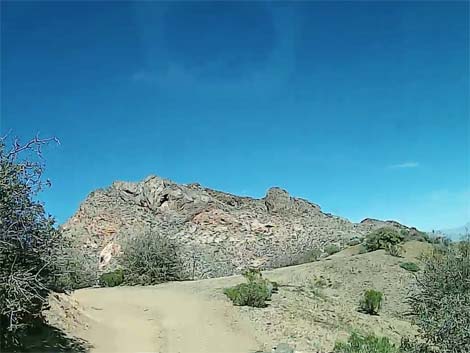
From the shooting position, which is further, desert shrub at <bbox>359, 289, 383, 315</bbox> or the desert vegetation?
desert shrub at <bbox>359, 289, 383, 315</bbox>

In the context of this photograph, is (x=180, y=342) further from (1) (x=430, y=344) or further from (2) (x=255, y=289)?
(1) (x=430, y=344)

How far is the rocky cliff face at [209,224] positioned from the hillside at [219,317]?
14.9 meters

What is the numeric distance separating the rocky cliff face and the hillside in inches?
585

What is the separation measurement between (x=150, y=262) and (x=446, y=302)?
18972mm

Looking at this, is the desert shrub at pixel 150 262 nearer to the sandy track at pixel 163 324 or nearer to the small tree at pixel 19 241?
the sandy track at pixel 163 324

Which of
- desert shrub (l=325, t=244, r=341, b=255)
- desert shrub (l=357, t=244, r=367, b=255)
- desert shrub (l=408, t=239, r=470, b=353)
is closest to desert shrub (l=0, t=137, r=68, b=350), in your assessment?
desert shrub (l=408, t=239, r=470, b=353)

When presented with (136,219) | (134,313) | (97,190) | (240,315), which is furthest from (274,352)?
(97,190)

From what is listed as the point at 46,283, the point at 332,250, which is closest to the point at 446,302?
the point at 46,283

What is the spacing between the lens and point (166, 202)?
55250 mm

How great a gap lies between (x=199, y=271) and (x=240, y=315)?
793 inches

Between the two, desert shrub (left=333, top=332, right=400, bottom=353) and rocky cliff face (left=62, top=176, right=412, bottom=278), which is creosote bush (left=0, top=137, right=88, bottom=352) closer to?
desert shrub (left=333, top=332, right=400, bottom=353)

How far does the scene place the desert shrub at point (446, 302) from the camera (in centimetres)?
1176

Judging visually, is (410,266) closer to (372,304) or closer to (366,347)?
(372,304)

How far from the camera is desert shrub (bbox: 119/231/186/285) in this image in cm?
2897
